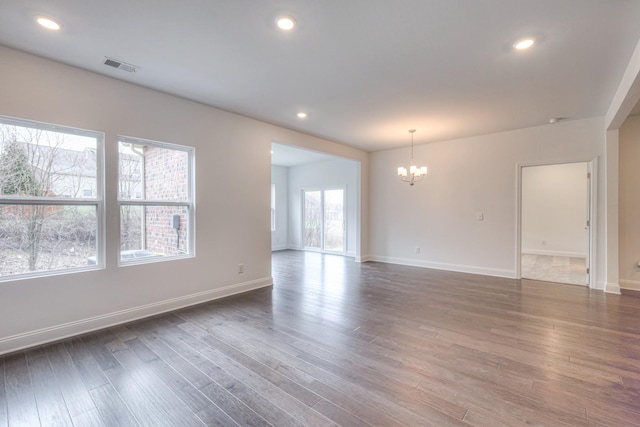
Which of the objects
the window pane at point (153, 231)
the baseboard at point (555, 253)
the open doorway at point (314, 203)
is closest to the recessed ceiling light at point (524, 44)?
the window pane at point (153, 231)

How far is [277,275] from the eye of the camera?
18.3 feet

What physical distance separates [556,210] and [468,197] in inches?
156

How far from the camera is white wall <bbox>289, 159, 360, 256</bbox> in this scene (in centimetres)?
805

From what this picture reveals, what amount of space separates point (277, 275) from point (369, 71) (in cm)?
398

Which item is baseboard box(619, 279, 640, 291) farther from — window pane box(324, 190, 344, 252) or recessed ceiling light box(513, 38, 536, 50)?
window pane box(324, 190, 344, 252)

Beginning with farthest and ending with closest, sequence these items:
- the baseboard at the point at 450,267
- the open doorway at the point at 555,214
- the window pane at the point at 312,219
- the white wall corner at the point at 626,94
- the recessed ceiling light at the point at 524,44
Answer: the window pane at the point at 312,219, the open doorway at the point at 555,214, the baseboard at the point at 450,267, the white wall corner at the point at 626,94, the recessed ceiling light at the point at 524,44

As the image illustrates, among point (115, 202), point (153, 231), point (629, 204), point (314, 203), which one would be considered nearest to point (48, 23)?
point (115, 202)

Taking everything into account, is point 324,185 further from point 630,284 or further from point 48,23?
point 48,23

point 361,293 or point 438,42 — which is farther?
point 361,293

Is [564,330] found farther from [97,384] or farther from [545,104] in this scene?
[97,384]

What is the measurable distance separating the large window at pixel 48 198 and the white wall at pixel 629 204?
735 cm

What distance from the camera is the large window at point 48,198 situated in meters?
2.65

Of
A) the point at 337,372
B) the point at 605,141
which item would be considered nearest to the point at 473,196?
the point at 605,141

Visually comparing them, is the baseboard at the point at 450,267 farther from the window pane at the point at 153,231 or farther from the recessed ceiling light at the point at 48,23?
the recessed ceiling light at the point at 48,23
